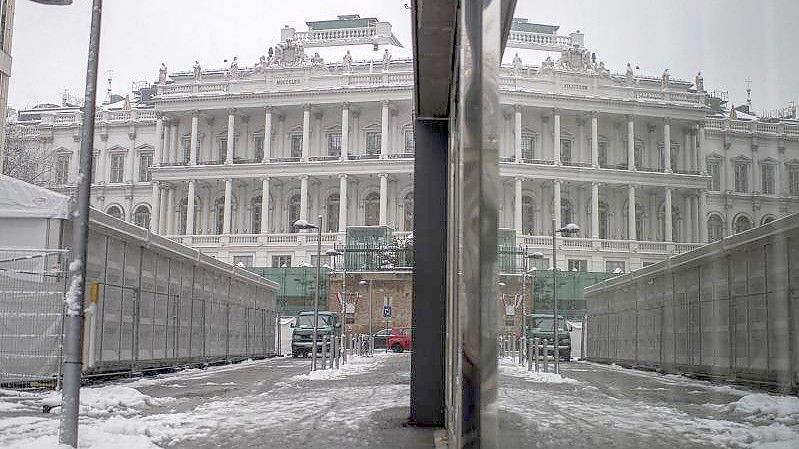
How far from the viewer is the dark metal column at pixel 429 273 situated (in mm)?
9797

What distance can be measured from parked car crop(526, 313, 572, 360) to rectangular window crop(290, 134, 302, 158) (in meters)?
87.8

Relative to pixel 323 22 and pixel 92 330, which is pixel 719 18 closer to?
pixel 92 330

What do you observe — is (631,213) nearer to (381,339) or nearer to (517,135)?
(517,135)

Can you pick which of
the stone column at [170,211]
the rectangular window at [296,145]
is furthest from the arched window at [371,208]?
the stone column at [170,211]

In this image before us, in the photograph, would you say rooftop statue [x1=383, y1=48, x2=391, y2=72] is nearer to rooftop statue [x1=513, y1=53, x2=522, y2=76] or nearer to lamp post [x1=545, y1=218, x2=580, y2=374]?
rooftop statue [x1=513, y1=53, x2=522, y2=76]

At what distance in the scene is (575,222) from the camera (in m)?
2.26

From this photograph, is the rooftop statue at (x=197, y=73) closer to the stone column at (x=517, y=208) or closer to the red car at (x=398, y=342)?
the red car at (x=398, y=342)

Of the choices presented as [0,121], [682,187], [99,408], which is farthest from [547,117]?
[0,121]

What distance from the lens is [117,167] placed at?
89.4 metres

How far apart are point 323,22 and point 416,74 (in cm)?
9832

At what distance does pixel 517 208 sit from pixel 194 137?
3449 inches

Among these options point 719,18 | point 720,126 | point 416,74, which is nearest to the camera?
point 719,18

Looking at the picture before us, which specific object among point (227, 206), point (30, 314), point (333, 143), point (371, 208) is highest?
point (333, 143)

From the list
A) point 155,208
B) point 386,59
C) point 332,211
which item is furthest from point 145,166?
point 386,59
